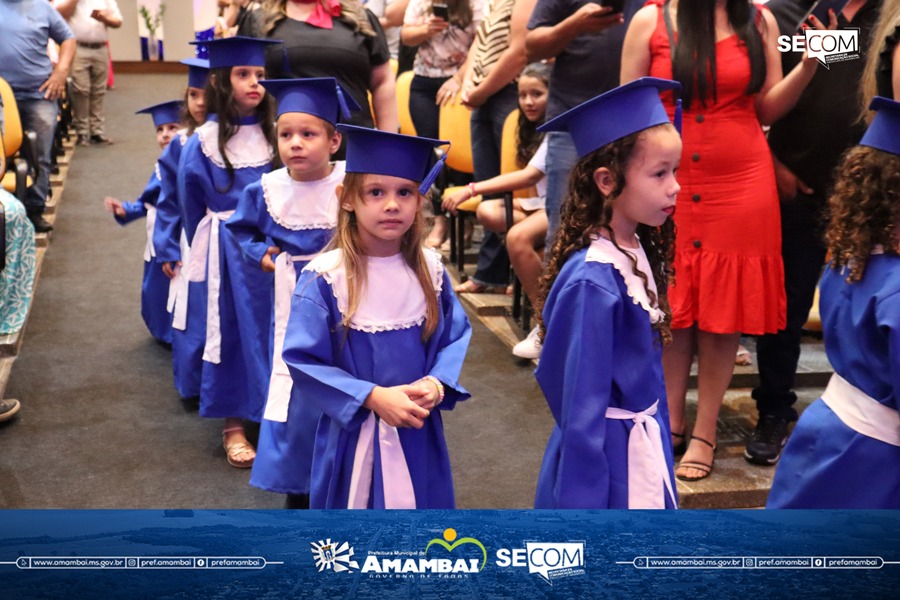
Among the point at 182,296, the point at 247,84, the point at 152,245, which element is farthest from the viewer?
→ the point at 152,245

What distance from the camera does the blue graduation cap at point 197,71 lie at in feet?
13.7

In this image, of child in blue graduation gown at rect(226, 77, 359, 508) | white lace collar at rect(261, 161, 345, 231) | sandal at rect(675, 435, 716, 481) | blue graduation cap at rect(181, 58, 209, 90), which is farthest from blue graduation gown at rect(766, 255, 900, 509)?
blue graduation cap at rect(181, 58, 209, 90)

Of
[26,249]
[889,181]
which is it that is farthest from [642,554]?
[26,249]

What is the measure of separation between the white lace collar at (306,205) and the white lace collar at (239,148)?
0.56 metres

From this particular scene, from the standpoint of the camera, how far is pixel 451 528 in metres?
2.03

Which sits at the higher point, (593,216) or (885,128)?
(885,128)

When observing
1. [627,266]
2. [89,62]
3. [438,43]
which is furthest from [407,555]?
[89,62]

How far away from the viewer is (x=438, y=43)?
5941mm

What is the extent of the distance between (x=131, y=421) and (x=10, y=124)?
8.15 ft

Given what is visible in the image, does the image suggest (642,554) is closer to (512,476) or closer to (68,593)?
(68,593)

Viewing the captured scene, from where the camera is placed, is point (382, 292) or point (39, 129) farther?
point (39, 129)

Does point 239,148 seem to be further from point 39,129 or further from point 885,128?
point 39,129

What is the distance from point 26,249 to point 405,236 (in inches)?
88.9

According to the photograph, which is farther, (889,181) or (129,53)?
(129,53)
